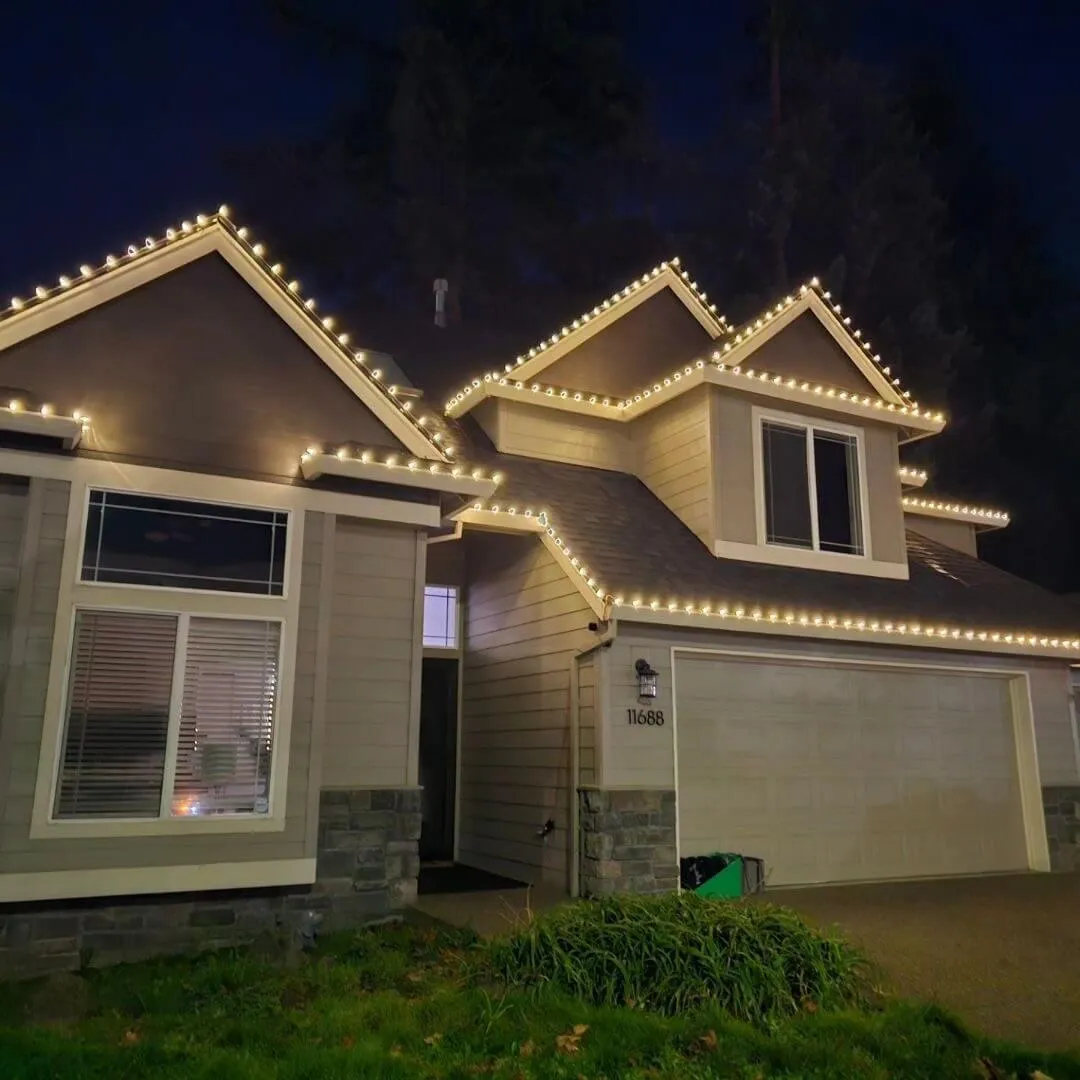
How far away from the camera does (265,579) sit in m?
6.74

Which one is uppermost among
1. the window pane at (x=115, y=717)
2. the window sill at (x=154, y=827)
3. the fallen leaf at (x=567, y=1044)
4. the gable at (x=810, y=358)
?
the gable at (x=810, y=358)

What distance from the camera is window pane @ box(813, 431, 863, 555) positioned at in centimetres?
1084

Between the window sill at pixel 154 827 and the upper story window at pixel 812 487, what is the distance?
6.01 metres

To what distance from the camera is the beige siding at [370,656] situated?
6977 millimetres

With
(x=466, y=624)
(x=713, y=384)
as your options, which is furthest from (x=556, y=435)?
(x=466, y=624)

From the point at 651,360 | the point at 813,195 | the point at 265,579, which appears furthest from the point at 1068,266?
the point at 265,579

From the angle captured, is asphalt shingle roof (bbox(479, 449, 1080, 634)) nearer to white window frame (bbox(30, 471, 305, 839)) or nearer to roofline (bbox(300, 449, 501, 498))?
roofline (bbox(300, 449, 501, 498))

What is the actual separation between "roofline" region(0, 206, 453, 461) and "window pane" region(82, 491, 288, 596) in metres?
1.13

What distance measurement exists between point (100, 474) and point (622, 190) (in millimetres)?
20874

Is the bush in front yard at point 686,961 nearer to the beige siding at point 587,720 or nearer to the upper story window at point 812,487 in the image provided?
the beige siding at point 587,720

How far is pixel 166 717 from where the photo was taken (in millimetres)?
6234

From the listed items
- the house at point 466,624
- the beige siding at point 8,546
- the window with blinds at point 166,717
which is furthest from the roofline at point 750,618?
the beige siding at point 8,546

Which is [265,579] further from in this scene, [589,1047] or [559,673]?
[589,1047]

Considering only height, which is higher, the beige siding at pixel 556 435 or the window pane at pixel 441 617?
the beige siding at pixel 556 435
